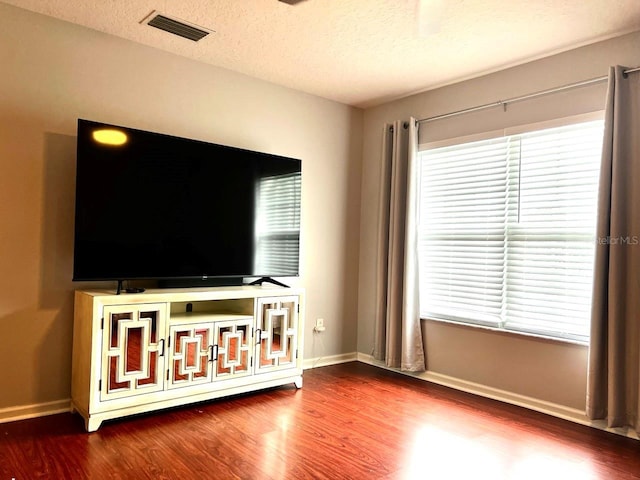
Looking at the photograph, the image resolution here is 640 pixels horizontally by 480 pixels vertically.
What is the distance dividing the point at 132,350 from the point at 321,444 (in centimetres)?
123

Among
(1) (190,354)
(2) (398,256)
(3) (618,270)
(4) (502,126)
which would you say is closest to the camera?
(3) (618,270)

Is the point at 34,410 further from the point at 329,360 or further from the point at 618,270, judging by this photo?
the point at 618,270

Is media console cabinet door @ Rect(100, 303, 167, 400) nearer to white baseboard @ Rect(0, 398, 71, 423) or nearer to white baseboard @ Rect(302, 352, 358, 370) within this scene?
white baseboard @ Rect(0, 398, 71, 423)

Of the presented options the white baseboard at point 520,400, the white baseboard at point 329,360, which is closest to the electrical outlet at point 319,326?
the white baseboard at point 329,360

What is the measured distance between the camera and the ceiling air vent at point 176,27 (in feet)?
9.60

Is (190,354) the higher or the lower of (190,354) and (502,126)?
the lower

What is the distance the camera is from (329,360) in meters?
4.44

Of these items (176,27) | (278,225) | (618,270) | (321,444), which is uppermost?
(176,27)

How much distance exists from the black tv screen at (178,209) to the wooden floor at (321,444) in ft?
2.95

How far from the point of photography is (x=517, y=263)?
11.4 feet

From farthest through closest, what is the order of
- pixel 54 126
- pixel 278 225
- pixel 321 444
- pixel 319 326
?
pixel 319 326 < pixel 278 225 < pixel 54 126 < pixel 321 444

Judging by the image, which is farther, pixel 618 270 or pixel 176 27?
pixel 176 27

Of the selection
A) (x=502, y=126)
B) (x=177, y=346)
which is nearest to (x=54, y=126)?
(x=177, y=346)

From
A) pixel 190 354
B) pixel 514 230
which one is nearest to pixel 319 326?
pixel 190 354
